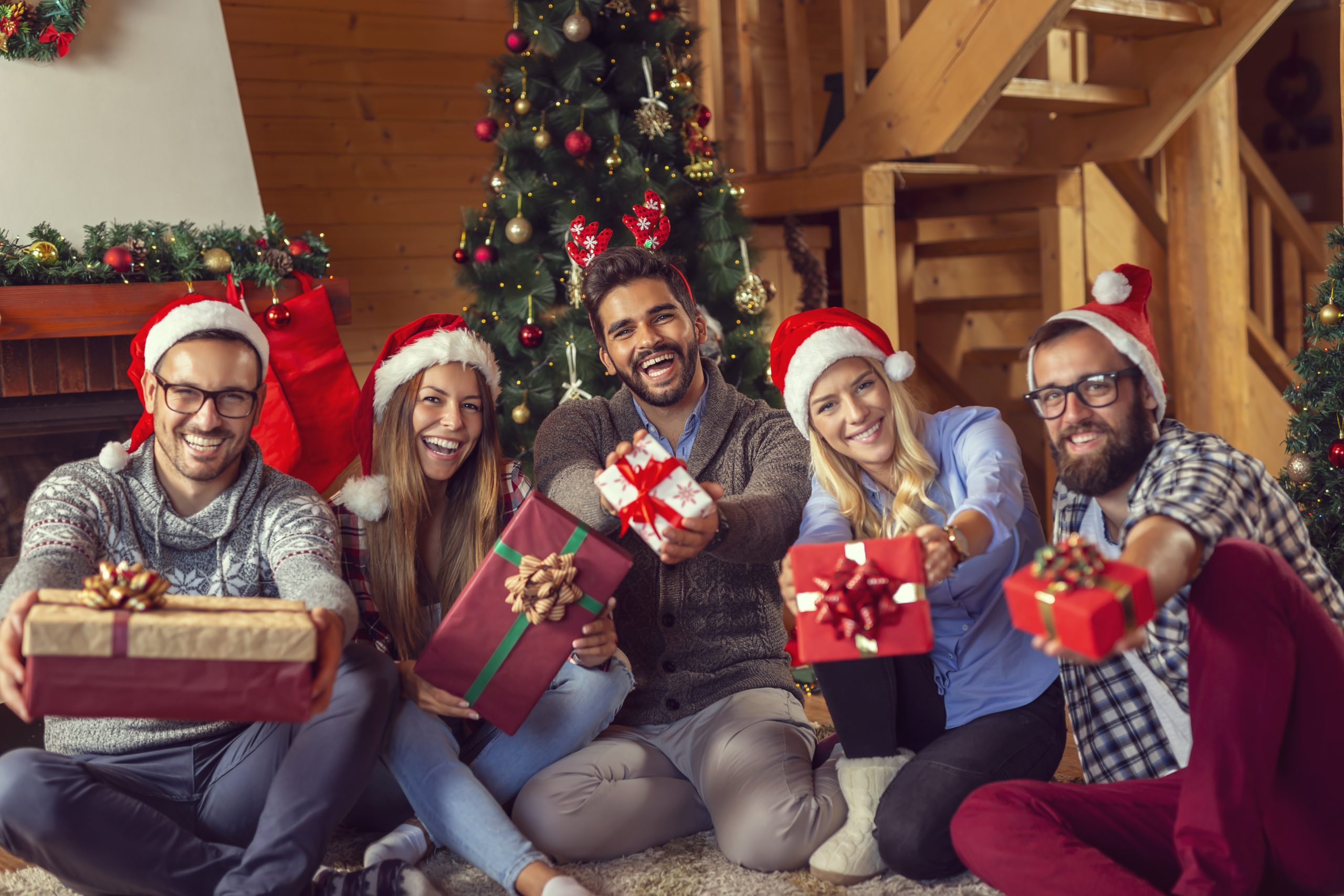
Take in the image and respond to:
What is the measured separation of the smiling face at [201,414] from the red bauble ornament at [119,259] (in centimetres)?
101

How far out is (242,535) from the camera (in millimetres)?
1919

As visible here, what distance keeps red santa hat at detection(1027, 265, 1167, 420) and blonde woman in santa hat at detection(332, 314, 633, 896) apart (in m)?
0.90

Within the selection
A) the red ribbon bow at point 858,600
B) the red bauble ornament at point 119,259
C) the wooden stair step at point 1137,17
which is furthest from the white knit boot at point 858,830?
the wooden stair step at point 1137,17

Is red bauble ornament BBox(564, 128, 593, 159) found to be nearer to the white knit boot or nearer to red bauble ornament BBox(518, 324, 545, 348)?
red bauble ornament BBox(518, 324, 545, 348)

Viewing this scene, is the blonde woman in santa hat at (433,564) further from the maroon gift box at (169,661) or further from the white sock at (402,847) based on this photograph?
the maroon gift box at (169,661)

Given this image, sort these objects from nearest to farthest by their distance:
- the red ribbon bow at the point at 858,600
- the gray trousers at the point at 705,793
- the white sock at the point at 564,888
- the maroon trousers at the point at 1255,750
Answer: the maroon trousers at the point at 1255,750 < the red ribbon bow at the point at 858,600 < the white sock at the point at 564,888 < the gray trousers at the point at 705,793

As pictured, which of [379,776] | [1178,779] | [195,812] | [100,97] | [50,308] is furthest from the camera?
[100,97]

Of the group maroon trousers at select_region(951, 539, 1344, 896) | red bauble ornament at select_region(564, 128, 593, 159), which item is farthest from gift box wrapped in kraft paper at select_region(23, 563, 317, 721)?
red bauble ornament at select_region(564, 128, 593, 159)

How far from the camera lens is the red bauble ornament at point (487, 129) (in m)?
3.15

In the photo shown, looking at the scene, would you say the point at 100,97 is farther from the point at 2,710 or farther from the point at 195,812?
the point at 195,812

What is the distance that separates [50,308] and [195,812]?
4.78ft

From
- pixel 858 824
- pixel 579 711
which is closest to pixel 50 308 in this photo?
pixel 579 711

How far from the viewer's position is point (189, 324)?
1.92 m

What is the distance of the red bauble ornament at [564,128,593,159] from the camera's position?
118 inches
